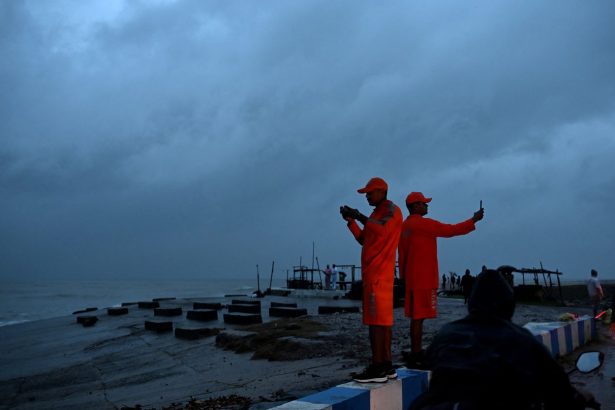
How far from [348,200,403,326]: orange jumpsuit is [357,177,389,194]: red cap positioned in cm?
19

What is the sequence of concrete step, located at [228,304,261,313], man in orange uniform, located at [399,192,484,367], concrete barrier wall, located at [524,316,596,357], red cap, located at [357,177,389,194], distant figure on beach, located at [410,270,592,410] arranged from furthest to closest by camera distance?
1. concrete step, located at [228,304,261,313]
2. concrete barrier wall, located at [524,316,596,357]
3. man in orange uniform, located at [399,192,484,367]
4. red cap, located at [357,177,389,194]
5. distant figure on beach, located at [410,270,592,410]

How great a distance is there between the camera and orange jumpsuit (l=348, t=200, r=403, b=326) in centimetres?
457

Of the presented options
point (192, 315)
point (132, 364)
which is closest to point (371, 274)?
point (132, 364)

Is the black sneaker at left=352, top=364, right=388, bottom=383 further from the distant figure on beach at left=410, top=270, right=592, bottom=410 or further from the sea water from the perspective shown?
the sea water

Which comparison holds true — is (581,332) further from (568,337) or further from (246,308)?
(246,308)

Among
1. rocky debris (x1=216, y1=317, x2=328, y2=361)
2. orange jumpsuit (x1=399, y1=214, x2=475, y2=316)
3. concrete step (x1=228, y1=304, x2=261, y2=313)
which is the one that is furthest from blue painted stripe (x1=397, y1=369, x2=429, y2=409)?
concrete step (x1=228, y1=304, x2=261, y2=313)

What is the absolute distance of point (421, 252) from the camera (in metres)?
5.71

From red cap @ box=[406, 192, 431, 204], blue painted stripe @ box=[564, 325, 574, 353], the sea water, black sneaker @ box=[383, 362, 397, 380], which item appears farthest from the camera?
the sea water

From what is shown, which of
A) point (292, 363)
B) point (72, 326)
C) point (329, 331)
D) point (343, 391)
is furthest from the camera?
point (72, 326)

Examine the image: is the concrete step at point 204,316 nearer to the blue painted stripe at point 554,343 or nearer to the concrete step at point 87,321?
the concrete step at point 87,321

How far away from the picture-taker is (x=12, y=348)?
1593cm

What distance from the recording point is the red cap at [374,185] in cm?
483

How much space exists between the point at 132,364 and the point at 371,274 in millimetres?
7901

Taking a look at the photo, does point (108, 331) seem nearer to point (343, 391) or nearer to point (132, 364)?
point (132, 364)
